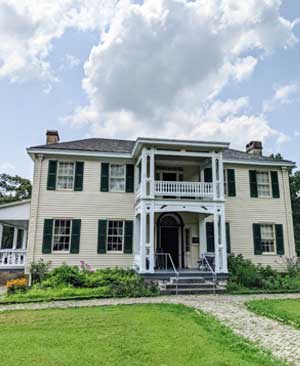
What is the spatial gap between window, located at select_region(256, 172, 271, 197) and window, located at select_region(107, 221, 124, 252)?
7252 millimetres

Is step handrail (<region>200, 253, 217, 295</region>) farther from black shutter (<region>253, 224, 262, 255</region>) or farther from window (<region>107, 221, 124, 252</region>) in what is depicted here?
window (<region>107, 221, 124, 252</region>)

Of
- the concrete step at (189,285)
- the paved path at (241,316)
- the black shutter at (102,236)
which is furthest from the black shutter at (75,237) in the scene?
the concrete step at (189,285)

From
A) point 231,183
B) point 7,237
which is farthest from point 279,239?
point 7,237

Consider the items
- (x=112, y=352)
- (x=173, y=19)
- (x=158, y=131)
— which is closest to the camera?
(x=112, y=352)

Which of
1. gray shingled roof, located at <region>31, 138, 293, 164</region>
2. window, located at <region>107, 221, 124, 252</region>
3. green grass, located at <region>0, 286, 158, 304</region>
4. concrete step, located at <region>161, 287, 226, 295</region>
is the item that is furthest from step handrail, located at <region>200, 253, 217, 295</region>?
gray shingled roof, located at <region>31, 138, 293, 164</region>

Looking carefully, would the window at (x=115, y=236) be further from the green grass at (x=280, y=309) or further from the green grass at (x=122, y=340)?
the green grass at (x=280, y=309)

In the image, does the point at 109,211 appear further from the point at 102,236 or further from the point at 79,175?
the point at 79,175

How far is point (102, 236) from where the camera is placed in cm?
1298

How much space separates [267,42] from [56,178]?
11.7 m

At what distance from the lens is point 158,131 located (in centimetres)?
2083

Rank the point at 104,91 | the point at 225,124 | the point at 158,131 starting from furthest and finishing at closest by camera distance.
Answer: the point at 158,131, the point at 225,124, the point at 104,91

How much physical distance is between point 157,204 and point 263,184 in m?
6.40

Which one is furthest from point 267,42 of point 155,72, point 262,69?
point 155,72

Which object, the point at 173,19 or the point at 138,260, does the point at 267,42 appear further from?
the point at 138,260
